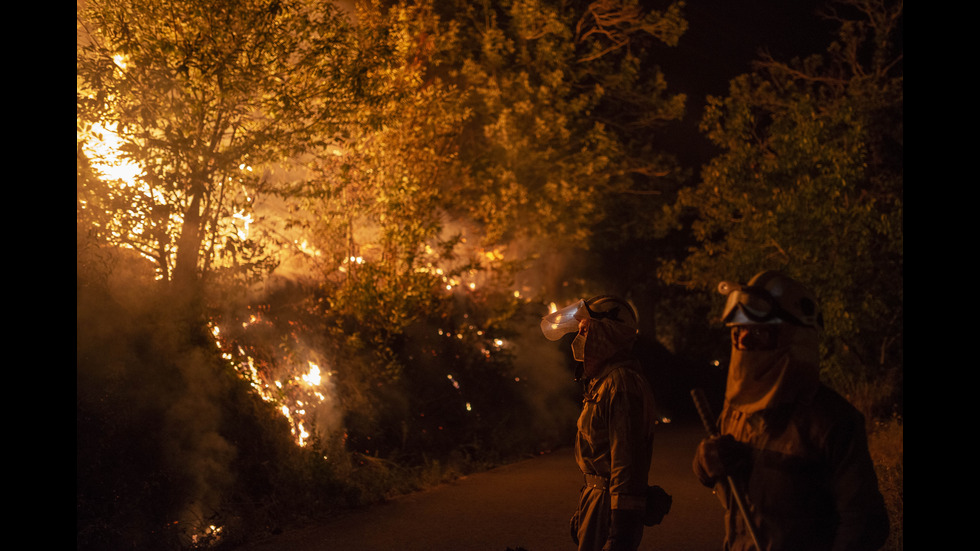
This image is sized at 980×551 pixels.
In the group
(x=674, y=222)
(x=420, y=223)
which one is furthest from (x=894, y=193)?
(x=420, y=223)

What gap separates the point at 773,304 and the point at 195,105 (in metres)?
7.82

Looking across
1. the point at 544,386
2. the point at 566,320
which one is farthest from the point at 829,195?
the point at 566,320

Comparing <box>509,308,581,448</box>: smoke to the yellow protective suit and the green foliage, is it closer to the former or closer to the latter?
the green foliage

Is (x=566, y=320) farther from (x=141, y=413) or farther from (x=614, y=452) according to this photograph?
(x=141, y=413)

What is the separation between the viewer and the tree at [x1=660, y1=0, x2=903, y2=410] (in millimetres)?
13250

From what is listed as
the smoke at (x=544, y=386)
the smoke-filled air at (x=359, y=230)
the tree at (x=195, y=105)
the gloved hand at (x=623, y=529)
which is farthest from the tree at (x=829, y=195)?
the gloved hand at (x=623, y=529)

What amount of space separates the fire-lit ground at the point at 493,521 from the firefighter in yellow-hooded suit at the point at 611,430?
3711 millimetres

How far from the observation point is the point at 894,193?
15953 mm

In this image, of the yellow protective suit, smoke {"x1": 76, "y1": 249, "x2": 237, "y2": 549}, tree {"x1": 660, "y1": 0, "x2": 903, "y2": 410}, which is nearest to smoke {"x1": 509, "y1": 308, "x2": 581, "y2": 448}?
tree {"x1": 660, "y1": 0, "x2": 903, "y2": 410}

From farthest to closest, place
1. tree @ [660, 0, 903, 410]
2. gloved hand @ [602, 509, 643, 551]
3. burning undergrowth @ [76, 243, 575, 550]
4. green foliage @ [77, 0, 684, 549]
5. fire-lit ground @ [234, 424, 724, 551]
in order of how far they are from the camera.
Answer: tree @ [660, 0, 903, 410]
green foliage @ [77, 0, 684, 549]
fire-lit ground @ [234, 424, 724, 551]
burning undergrowth @ [76, 243, 575, 550]
gloved hand @ [602, 509, 643, 551]

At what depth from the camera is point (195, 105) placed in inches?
367

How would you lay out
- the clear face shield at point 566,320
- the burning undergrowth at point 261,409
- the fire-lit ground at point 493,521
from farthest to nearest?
1. the fire-lit ground at point 493,521
2. the burning undergrowth at point 261,409
3. the clear face shield at point 566,320

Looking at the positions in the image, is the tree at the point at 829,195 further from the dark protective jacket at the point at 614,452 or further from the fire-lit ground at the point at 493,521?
the dark protective jacket at the point at 614,452

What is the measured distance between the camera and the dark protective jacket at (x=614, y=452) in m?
3.79
